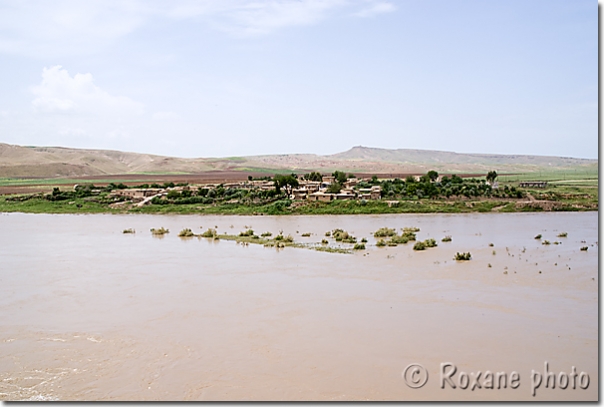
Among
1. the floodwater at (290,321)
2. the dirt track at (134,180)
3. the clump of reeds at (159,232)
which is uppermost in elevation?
the dirt track at (134,180)

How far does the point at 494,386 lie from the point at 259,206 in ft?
72.5

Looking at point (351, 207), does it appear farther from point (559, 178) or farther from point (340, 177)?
point (559, 178)

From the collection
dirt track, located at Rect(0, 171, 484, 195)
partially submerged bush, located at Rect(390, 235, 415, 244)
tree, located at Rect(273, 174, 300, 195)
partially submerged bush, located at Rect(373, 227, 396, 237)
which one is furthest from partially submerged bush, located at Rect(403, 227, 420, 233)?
dirt track, located at Rect(0, 171, 484, 195)

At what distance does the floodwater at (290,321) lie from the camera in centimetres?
662

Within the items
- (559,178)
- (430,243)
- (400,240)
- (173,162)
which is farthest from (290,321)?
(173,162)

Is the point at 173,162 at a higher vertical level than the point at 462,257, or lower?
higher

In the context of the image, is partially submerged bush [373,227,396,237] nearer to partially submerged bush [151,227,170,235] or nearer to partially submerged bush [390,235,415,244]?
partially submerged bush [390,235,415,244]

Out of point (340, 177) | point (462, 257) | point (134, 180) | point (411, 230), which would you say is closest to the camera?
point (462, 257)

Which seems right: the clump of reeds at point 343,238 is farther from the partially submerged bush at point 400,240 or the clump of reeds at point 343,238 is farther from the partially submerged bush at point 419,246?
the partially submerged bush at point 419,246

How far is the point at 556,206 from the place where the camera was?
27.3 metres

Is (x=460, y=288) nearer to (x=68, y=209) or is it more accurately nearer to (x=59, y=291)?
(x=59, y=291)

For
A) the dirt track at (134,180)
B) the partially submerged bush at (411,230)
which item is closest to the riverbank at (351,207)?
the partially submerged bush at (411,230)

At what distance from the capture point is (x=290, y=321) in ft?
29.3

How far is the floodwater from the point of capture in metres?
6.62
